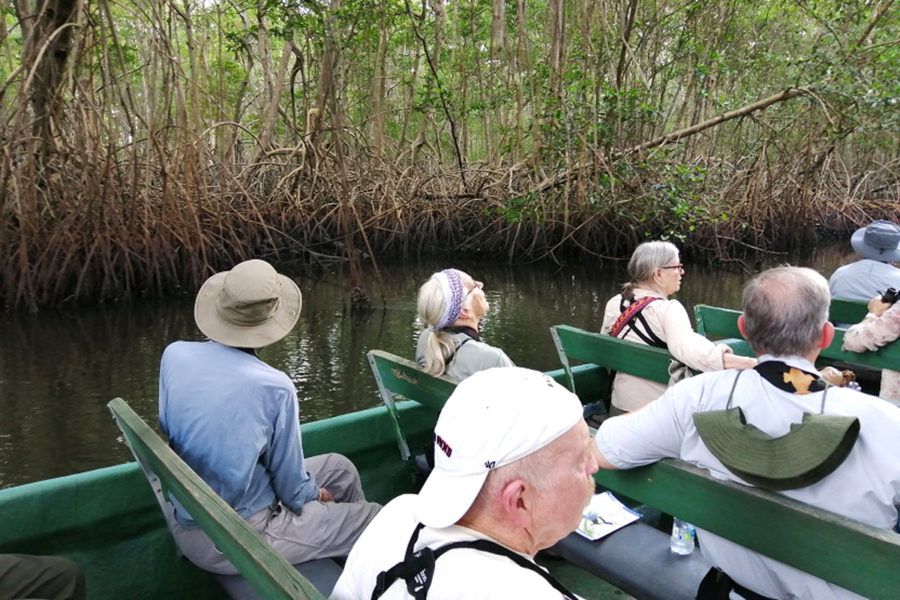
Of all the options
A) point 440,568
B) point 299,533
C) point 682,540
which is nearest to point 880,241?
point 682,540

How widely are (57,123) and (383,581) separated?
21.8ft

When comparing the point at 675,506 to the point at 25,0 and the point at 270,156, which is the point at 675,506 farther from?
the point at 270,156

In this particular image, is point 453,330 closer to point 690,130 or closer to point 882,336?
point 882,336

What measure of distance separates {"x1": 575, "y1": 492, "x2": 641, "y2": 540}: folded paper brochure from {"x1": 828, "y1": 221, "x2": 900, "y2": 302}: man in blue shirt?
2540 millimetres

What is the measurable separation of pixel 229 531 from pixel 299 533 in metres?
0.67

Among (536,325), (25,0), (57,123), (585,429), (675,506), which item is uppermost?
(25,0)

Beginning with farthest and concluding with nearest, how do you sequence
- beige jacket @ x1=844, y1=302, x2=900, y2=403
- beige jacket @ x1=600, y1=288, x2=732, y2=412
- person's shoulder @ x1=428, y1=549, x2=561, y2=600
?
beige jacket @ x1=844, y1=302, x2=900, y2=403, beige jacket @ x1=600, y1=288, x2=732, y2=412, person's shoulder @ x1=428, y1=549, x2=561, y2=600

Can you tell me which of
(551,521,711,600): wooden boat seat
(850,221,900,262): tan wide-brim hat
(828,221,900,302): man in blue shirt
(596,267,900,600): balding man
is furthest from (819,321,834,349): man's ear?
(850,221,900,262): tan wide-brim hat

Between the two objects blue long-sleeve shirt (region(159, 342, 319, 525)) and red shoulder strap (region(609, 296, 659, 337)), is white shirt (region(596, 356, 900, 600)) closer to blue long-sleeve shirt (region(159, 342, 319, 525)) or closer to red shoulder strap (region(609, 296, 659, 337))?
blue long-sleeve shirt (region(159, 342, 319, 525))

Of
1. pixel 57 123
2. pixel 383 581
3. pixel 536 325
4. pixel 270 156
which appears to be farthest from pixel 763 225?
pixel 383 581

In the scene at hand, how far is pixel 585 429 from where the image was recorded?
96cm

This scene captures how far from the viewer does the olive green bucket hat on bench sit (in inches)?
47.1

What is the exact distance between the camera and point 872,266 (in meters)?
4.20

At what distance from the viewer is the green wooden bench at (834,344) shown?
313 centimetres
